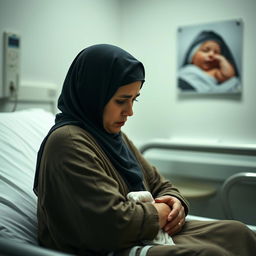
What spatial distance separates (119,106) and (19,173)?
0.47 metres

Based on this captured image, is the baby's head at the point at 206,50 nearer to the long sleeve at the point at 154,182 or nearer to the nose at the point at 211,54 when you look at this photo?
the nose at the point at 211,54

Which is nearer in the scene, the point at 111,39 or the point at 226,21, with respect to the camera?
the point at 226,21

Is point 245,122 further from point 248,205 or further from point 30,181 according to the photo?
point 30,181

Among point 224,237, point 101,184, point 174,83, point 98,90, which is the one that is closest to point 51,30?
point 174,83

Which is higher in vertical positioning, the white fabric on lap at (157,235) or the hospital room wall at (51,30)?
the hospital room wall at (51,30)

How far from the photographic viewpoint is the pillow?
1.16 m

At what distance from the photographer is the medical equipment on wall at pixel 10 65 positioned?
1669mm

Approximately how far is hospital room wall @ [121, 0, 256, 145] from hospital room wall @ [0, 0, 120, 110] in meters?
0.28

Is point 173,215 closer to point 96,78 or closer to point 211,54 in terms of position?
point 96,78

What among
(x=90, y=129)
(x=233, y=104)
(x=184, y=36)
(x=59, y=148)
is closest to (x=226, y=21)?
(x=184, y=36)

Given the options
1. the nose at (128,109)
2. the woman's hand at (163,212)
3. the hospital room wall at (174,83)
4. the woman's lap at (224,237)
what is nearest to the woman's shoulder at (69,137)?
the nose at (128,109)

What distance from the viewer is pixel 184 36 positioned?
7.77 feet

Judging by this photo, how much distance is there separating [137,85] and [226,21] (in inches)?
52.5

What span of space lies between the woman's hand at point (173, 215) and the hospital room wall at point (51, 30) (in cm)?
98
